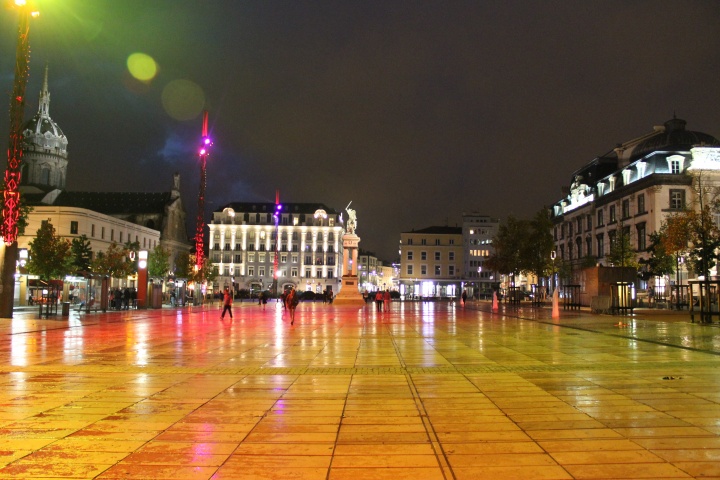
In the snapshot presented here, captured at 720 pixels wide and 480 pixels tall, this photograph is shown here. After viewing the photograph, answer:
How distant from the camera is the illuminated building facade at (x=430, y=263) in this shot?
419 ft

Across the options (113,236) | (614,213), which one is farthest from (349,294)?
(113,236)

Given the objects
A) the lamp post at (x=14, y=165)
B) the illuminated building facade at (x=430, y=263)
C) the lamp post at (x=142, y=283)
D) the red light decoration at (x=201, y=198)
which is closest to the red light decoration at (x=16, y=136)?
the lamp post at (x=14, y=165)

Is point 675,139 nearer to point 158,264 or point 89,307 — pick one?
point 89,307

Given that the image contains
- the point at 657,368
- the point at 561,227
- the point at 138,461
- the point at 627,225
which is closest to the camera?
the point at 138,461

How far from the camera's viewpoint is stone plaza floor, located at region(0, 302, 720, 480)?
5914 millimetres

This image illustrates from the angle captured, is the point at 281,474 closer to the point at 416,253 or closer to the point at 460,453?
the point at 460,453

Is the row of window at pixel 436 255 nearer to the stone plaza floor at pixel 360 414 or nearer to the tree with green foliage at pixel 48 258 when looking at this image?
the tree with green foliage at pixel 48 258

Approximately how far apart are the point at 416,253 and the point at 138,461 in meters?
124

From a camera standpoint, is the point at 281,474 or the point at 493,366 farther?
the point at 493,366

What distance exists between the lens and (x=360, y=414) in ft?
27.2

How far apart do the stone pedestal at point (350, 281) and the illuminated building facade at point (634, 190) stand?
29.2 meters

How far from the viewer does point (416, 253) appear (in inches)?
5069

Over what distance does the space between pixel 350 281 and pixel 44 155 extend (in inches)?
2957

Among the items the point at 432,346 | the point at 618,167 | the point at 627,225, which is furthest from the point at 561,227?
the point at 432,346
